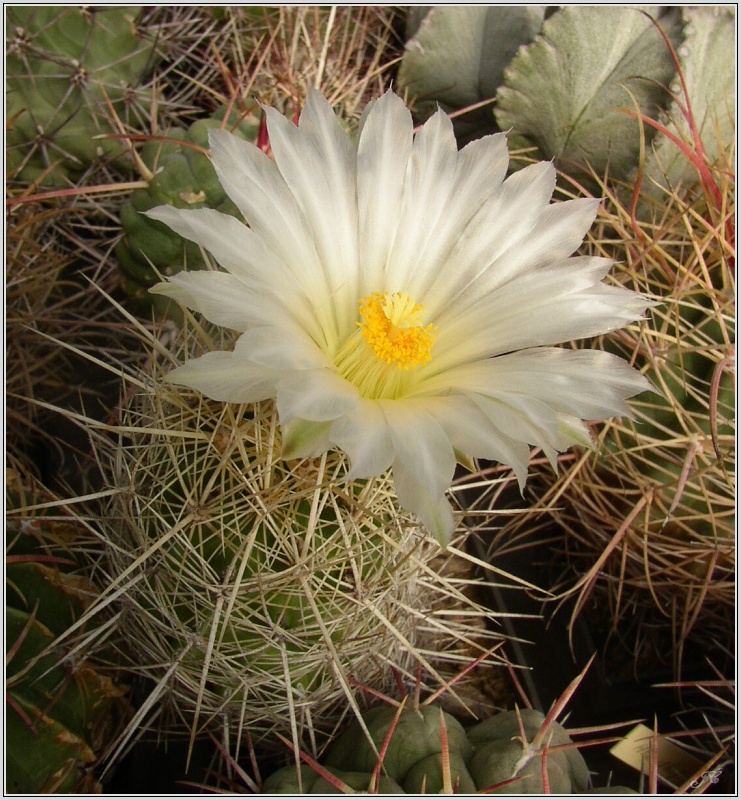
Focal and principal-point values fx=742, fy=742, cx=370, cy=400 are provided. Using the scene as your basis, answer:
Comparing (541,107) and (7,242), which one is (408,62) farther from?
(7,242)

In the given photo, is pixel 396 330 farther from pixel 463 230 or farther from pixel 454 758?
pixel 454 758

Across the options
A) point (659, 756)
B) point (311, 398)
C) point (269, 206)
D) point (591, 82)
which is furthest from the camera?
point (591, 82)

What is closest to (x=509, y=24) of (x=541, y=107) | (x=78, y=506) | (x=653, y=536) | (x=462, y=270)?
(x=541, y=107)

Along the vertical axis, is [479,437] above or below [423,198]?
below

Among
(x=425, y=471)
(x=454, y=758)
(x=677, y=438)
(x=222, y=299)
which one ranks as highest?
(x=222, y=299)

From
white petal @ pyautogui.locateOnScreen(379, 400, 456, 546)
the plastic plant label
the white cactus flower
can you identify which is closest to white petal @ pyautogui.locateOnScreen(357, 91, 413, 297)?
the white cactus flower

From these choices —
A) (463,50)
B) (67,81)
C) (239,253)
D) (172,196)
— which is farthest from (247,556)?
(463,50)

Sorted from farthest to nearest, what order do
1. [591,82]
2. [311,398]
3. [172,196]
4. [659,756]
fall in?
1. [591,82]
2. [172,196]
3. [659,756]
4. [311,398]
